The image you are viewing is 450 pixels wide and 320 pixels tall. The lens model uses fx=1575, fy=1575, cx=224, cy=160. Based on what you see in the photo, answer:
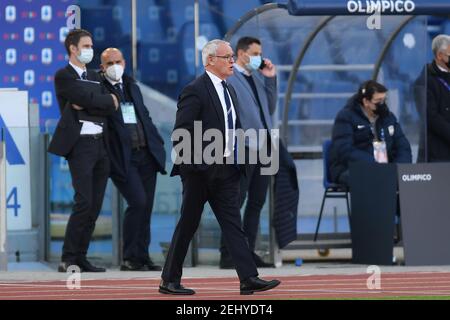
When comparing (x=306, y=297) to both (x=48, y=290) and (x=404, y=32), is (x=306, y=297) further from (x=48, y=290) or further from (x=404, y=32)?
(x=404, y=32)

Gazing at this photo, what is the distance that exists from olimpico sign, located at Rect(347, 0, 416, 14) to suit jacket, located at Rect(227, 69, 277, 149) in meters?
1.10

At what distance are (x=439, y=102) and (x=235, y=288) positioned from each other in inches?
185

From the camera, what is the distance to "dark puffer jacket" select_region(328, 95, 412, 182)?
55.3ft

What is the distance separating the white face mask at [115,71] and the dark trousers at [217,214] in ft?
10.5

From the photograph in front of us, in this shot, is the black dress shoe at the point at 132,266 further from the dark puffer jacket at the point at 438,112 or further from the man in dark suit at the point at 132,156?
the dark puffer jacket at the point at 438,112

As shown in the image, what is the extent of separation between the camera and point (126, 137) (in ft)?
50.6

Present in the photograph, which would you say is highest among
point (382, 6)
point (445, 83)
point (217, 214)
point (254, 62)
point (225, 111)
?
point (382, 6)

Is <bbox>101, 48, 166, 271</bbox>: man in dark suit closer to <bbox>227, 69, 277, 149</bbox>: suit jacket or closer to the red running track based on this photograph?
<bbox>227, 69, 277, 149</bbox>: suit jacket

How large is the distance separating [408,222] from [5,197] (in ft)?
13.5

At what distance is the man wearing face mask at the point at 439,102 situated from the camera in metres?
16.9

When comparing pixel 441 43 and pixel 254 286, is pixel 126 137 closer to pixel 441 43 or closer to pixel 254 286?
pixel 254 286

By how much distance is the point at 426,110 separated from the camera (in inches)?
670

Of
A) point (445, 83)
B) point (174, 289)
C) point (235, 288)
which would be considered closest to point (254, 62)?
point (445, 83)
